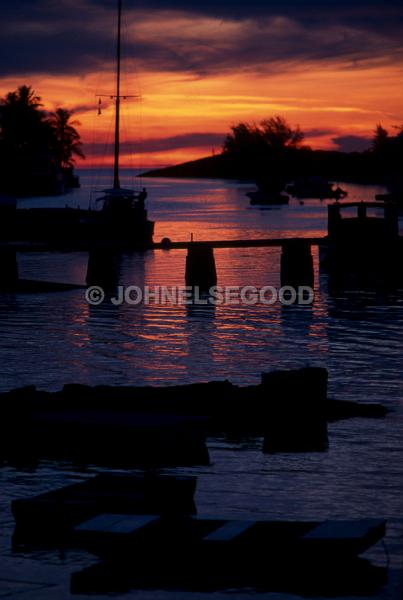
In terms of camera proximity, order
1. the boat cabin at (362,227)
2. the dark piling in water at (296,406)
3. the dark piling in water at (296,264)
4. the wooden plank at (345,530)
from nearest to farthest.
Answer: the wooden plank at (345,530), the dark piling in water at (296,406), the dark piling in water at (296,264), the boat cabin at (362,227)

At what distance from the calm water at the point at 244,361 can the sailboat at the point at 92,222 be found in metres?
10.3

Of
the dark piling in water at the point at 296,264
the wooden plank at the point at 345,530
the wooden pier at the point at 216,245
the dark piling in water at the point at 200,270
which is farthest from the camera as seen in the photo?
the wooden pier at the point at 216,245

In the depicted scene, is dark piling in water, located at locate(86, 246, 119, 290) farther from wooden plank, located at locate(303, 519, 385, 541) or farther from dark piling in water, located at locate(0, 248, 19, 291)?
wooden plank, located at locate(303, 519, 385, 541)

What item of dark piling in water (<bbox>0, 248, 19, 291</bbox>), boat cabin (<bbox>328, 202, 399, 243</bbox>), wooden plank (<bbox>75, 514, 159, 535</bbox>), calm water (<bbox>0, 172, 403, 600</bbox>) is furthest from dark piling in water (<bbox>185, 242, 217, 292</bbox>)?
wooden plank (<bbox>75, 514, 159, 535</bbox>)

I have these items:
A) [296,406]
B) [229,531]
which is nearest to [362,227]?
[296,406]

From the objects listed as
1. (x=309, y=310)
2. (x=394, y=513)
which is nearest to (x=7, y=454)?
(x=394, y=513)

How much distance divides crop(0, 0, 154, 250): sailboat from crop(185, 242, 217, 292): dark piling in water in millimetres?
28276

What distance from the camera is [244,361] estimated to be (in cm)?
3494

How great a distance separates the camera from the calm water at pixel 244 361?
741 inches

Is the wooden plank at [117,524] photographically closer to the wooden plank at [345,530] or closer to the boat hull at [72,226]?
the wooden plank at [345,530]

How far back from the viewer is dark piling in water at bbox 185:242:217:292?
2069 inches

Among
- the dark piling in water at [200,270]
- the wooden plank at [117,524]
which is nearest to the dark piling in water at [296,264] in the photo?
the dark piling in water at [200,270]

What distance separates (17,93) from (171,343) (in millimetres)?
137704

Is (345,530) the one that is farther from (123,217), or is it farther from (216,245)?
(123,217)
